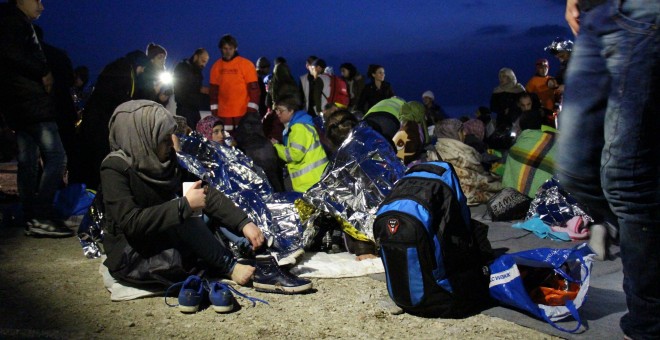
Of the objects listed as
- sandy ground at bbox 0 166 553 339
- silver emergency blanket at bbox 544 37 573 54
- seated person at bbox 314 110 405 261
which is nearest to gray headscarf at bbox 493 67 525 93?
silver emergency blanket at bbox 544 37 573 54

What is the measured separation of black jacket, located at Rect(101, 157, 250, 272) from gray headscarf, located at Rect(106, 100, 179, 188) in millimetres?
49

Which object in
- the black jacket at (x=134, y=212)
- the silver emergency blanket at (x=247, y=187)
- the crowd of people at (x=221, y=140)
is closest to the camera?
the crowd of people at (x=221, y=140)

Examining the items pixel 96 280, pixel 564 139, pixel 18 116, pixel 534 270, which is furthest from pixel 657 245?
pixel 18 116

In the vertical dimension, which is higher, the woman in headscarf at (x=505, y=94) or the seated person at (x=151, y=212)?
the seated person at (x=151, y=212)

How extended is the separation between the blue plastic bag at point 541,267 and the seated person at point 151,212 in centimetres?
98

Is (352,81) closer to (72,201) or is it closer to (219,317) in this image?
(72,201)

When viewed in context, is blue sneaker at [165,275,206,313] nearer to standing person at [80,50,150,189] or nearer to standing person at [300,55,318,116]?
→ standing person at [80,50,150,189]

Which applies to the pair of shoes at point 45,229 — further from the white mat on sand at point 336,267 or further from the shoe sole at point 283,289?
the shoe sole at point 283,289

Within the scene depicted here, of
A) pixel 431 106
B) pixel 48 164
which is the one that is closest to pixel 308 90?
pixel 431 106

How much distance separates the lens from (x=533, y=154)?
208 inches

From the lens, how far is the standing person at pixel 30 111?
4.46m

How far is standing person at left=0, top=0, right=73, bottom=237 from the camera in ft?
14.6

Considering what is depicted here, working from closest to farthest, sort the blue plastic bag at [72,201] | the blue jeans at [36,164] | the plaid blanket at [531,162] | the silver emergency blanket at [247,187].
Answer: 1. the silver emergency blanket at [247,187]
2. the blue jeans at [36,164]
3. the blue plastic bag at [72,201]
4. the plaid blanket at [531,162]

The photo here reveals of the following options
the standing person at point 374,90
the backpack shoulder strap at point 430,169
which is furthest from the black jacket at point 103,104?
the standing person at point 374,90
